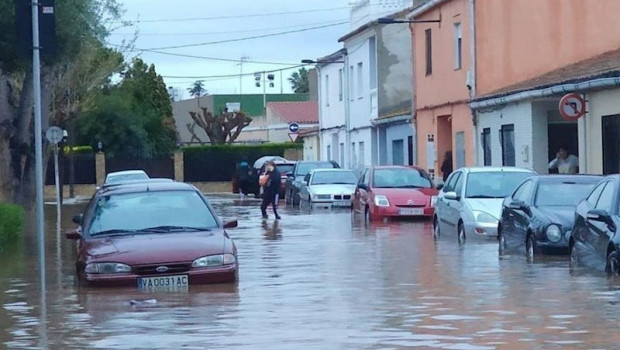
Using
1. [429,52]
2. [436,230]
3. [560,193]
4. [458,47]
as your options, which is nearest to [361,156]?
[429,52]

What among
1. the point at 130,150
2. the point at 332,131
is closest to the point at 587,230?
the point at 332,131

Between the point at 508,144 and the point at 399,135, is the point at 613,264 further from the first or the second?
the point at 399,135

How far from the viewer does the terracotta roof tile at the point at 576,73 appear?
27211 mm

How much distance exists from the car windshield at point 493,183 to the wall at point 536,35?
293 inches

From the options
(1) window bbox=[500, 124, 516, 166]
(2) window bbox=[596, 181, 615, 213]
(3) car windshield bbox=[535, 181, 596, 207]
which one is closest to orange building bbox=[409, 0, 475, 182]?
(1) window bbox=[500, 124, 516, 166]

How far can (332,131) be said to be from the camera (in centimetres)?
6325

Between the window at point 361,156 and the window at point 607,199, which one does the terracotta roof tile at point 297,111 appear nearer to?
the window at point 361,156

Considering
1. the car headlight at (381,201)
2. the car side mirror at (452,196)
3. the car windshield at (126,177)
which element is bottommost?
the car headlight at (381,201)

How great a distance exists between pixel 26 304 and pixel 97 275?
3.66 ft

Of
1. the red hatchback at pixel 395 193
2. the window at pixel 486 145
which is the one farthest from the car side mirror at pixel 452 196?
the window at pixel 486 145

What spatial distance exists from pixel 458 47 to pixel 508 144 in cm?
573

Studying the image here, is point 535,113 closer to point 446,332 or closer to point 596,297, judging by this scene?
point 596,297

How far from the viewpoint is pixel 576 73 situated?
1165 inches

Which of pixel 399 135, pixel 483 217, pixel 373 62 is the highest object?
pixel 373 62
